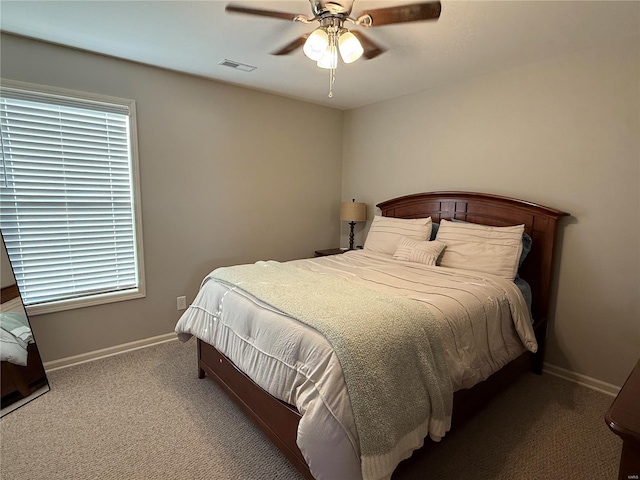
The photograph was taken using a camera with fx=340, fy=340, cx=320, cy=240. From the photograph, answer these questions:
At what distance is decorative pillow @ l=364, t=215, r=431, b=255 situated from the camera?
122 inches

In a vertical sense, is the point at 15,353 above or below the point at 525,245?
below

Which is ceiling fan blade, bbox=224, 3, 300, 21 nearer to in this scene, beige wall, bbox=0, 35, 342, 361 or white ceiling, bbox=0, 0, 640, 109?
white ceiling, bbox=0, 0, 640, 109

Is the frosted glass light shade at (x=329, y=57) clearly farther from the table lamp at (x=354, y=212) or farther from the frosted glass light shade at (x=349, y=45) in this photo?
the table lamp at (x=354, y=212)

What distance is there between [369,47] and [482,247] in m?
1.68

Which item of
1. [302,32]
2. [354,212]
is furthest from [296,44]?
[354,212]

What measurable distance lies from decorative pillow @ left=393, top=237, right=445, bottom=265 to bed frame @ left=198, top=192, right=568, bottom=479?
0.48 meters

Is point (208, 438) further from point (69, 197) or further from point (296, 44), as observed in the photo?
point (296, 44)

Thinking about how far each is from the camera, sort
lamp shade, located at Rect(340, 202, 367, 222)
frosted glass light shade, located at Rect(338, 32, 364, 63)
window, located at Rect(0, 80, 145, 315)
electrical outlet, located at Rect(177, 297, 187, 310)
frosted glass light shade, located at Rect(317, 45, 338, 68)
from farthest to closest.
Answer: lamp shade, located at Rect(340, 202, 367, 222) < electrical outlet, located at Rect(177, 297, 187, 310) < window, located at Rect(0, 80, 145, 315) < frosted glass light shade, located at Rect(317, 45, 338, 68) < frosted glass light shade, located at Rect(338, 32, 364, 63)

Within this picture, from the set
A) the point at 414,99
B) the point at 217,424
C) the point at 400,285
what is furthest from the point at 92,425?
the point at 414,99

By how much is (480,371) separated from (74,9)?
10.2ft

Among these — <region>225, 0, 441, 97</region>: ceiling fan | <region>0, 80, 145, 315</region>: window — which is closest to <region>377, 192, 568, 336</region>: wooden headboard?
<region>225, 0, 441, 97</region>: ceiling fan

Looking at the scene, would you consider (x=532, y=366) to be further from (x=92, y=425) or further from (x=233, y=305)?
(x=92, y=425)

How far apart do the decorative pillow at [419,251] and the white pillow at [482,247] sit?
9 centimetres

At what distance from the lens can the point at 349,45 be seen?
1841 mm
